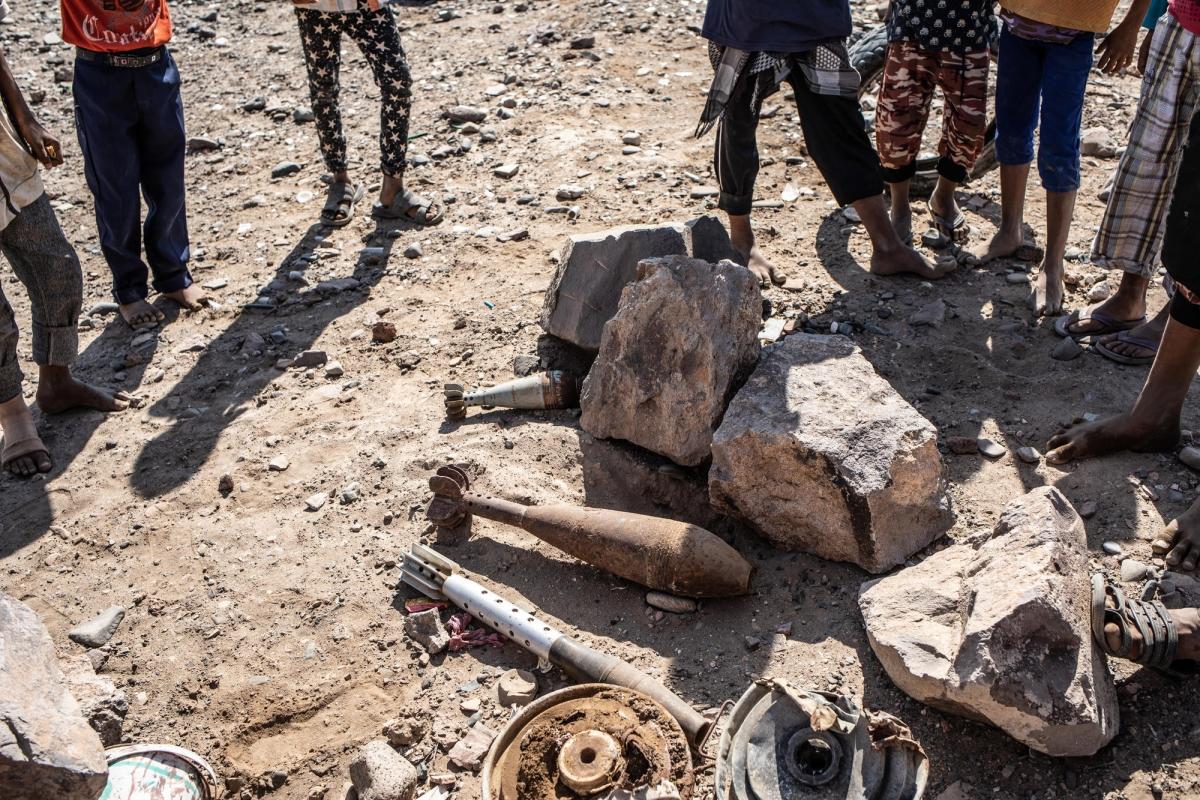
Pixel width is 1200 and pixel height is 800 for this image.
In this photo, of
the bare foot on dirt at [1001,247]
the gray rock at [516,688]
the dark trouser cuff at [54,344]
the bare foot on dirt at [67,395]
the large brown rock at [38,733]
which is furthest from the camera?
the bare foot on dirt at [1001,247]

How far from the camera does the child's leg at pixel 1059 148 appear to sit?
3.87 meters

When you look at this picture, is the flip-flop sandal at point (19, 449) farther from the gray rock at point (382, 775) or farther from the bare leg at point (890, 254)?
the bare leg at point (890, 254)

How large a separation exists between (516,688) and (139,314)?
9.93 ft

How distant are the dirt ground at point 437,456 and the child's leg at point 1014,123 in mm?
231

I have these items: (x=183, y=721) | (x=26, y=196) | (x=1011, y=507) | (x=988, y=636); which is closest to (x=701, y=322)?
(x=1011, y=507)

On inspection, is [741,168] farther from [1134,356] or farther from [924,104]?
[1134,356]

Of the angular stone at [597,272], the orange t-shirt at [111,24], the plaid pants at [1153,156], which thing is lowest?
the angular stone at [597,272]

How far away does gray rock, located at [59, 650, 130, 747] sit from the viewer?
2.79 meters

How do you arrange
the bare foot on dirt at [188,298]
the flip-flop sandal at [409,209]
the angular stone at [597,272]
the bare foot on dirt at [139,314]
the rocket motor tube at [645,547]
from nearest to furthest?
the rocket motor tube at [645,547] → the angular stone at [597,272] → the bare foot on dirt at [139,314] → the bare foot on dirt at [188,298] → the flip-flop sandal at [409,209]

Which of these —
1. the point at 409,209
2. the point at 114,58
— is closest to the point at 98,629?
the point at 114,58

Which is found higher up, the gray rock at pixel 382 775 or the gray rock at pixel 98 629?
the gray rock at pixel 382 775

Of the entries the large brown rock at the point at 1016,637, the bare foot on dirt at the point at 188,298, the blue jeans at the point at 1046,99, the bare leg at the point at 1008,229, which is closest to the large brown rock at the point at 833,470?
the large brown rock at the point at 1016,637

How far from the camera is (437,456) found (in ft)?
11.9

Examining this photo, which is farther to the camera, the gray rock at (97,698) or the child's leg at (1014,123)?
the child's leg at (1014,123)
